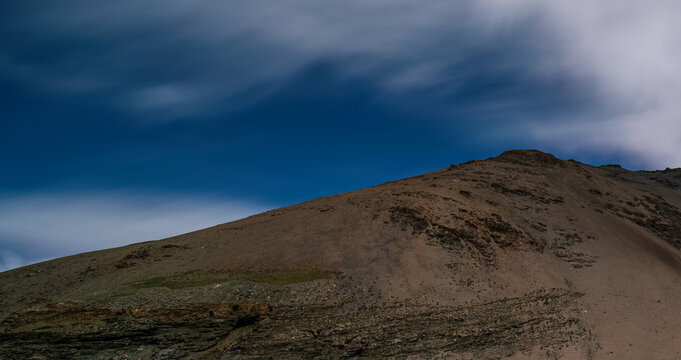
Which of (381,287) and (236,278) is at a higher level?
(236,278)

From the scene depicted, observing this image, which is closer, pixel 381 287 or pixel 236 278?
pixel 381 287

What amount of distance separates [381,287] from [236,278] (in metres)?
7.57

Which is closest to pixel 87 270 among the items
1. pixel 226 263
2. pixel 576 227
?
pixel 226 263

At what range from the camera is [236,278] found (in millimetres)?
23234

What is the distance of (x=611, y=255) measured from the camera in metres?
28.3

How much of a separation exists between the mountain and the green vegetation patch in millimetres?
105

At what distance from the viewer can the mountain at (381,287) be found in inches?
791

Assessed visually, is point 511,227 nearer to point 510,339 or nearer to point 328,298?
point 510,339

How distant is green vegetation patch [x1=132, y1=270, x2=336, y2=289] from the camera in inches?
899

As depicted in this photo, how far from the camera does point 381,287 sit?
2227cm

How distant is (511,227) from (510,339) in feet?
31.8

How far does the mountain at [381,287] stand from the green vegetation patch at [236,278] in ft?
0.34

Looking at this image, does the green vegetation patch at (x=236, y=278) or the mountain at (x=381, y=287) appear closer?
the mountain at (x=381, y=287)

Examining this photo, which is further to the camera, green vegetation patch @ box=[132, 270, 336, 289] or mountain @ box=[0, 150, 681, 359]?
green vegetation patch @ box=[132, 270, 336, 289]
